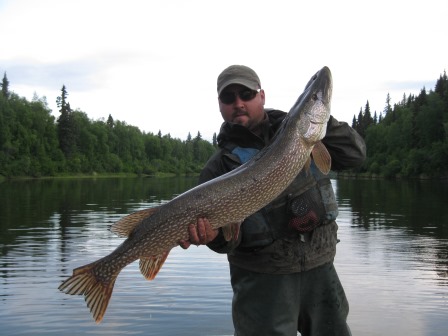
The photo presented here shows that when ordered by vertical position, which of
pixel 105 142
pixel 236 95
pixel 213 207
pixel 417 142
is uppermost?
pixel 105 142

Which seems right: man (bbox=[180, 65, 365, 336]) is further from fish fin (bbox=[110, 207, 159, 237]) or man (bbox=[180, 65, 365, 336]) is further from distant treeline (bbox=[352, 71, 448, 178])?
distant treeline (bbox=[352, 71, 448, 178])

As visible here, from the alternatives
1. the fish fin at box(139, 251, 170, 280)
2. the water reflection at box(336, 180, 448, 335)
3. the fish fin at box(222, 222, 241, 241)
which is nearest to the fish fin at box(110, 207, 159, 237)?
the fish fin at box(139, 251, 170, 280)

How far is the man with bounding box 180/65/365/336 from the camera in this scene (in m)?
3.57

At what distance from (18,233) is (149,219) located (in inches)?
527

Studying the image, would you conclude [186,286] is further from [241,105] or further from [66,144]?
[66,144]

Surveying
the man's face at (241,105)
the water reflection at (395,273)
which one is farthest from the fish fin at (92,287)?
the water reflection at (395,273)

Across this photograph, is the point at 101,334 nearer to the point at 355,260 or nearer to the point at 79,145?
the point at 355,260

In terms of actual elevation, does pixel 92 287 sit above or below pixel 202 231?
below

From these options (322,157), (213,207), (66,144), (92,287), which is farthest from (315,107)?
(66,144)

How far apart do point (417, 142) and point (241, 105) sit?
3171 inches

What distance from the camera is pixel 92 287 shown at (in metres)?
3.66

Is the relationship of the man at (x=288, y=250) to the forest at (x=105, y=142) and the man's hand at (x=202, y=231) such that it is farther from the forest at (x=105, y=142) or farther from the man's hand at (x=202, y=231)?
the forest at (x=105, y=142)

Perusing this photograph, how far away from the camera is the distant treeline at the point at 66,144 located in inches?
2763

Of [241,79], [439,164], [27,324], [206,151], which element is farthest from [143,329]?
[206,151]
